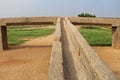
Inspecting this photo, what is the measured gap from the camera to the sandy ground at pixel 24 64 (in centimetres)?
1205

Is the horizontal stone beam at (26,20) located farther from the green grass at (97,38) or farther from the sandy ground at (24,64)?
the green grass at (97,38)

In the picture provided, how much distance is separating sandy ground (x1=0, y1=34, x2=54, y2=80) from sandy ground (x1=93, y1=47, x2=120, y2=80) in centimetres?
289

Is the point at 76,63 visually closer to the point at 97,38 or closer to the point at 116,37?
the point at 116,37

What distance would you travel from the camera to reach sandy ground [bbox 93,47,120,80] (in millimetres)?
14227

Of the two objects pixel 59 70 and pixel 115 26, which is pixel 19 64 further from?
pixel 59 70

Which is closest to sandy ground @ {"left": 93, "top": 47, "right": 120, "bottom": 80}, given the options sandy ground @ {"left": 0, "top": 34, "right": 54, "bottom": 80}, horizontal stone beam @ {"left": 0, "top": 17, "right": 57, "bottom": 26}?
sandy ground @ {"left": 0, "top": 34, "right": 54, "bottom": 80}

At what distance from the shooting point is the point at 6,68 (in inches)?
559

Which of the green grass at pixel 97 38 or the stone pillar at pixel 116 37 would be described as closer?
the stone pillar at pixel 116 37

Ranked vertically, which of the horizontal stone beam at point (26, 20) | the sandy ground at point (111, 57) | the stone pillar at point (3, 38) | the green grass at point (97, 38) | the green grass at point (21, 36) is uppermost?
the horizontal stone beam at point (26, 20)

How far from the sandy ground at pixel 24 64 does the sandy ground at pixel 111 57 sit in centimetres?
289

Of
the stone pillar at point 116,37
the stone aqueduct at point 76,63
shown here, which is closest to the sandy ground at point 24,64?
the stone aqueduct at point 76,63

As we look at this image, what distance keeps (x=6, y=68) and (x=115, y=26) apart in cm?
801

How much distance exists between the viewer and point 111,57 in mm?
16984

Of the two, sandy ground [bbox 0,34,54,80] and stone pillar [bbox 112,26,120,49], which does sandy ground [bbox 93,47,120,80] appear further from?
sandy ground [bbox 0,34,54,80]
